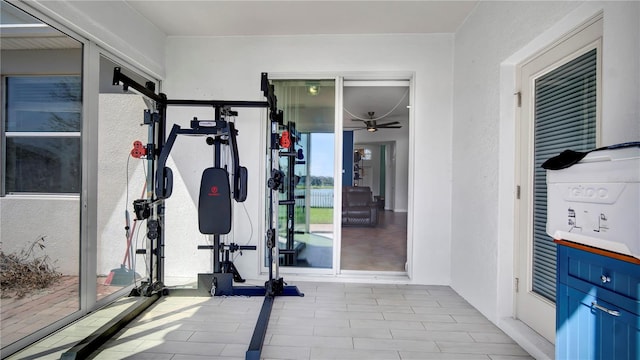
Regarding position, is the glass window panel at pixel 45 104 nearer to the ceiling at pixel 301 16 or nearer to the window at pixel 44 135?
the window at pixel 44 135

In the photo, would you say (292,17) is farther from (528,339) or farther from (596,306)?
(528,339)

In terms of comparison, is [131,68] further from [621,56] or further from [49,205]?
[621,56]

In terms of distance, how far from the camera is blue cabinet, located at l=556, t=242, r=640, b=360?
3.65 feet

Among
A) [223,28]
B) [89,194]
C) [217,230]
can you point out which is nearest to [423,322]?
[217,230]

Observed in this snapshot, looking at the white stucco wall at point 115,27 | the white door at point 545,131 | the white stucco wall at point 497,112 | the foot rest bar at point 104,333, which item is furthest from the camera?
the white stucco wall at point 115,27

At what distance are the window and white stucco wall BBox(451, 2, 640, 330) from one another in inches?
140

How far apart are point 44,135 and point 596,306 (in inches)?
153

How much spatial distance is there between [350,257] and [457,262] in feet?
5.62

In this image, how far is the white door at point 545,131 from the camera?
183 centimetres

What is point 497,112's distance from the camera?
8.41ft

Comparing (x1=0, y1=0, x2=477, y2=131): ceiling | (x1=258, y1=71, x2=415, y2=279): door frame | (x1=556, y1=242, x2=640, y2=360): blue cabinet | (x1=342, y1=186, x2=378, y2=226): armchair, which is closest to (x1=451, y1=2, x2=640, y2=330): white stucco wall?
(x1=0, y1=0, x2=477, y2=131): ceiling

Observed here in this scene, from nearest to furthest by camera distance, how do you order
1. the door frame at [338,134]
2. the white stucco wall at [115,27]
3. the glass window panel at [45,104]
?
the white stucco wall at [115,27], the glass window panel at [45,104], the door frame at [338,134]

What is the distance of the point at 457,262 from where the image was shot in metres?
3.31

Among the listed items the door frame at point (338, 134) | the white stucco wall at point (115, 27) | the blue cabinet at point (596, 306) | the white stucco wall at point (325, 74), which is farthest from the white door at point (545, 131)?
the white stucco wall at point (115, 27)
